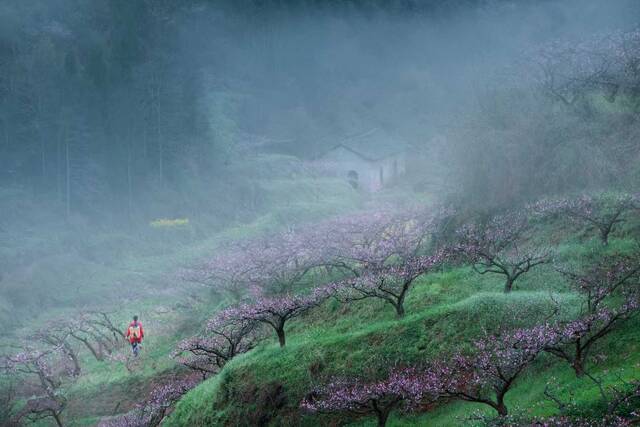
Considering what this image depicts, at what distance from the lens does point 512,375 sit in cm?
1345

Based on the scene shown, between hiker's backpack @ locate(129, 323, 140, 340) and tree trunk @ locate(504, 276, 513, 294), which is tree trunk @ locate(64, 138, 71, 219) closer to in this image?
hiker's backpack @ locate(129, 323, 140, 340)

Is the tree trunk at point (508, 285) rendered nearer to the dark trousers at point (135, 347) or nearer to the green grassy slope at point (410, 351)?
the green grassy slope at point (410, 351)

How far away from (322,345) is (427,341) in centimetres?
337

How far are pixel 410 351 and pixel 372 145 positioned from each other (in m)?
50.3

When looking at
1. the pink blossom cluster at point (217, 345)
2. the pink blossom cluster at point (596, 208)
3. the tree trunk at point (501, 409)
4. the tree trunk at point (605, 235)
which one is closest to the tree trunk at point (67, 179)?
the pink blossom cluster at point (217, 345)

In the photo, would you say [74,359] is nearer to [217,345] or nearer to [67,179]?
[217,345]

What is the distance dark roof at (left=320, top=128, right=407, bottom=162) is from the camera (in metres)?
64.0

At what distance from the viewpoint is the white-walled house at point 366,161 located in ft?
208

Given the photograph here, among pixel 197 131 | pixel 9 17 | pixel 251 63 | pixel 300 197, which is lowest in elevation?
pixel 300 197

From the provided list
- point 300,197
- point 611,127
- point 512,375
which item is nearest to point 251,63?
point 300,197

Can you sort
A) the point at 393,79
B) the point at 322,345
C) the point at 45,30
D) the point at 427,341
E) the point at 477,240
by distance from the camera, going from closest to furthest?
the point at 427,341 < the point at 322,345 < the point at 477,240 < the point at 45,30 < the point at 393,79

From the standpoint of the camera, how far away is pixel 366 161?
209 ft

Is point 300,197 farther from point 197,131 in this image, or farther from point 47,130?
point 47,130

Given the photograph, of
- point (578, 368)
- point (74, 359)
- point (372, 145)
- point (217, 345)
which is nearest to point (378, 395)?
point (578, 368)
